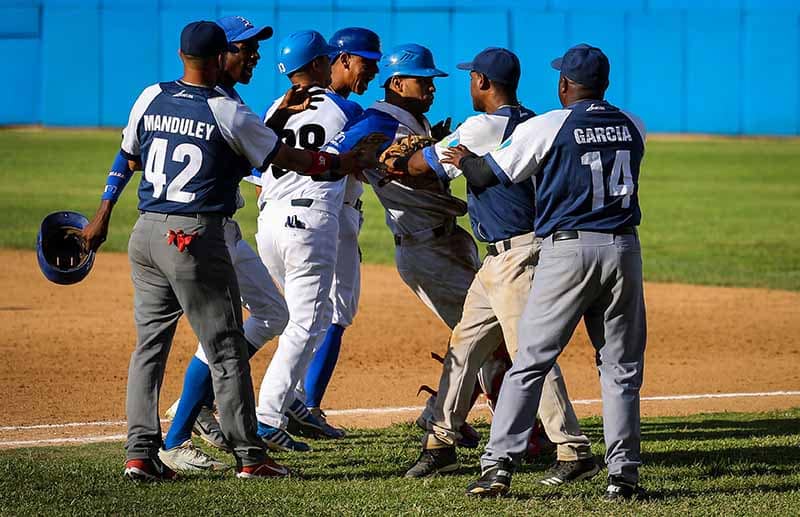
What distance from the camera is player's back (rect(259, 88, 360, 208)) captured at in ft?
19.7

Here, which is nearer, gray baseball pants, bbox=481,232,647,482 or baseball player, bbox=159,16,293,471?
gray baseball pants, bbox=481,232,647,482

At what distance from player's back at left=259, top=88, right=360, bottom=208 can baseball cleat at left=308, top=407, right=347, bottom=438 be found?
1.23 meters

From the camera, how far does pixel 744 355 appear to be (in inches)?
369

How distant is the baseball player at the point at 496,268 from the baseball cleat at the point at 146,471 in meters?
1.09

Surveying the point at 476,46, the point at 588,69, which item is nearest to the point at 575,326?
the point at 588,69

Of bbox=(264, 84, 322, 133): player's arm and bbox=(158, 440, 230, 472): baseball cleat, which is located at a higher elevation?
bbox=(264, 84, 322, 133): player's arm

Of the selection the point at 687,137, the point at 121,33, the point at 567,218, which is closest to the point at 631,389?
the point at 567,218

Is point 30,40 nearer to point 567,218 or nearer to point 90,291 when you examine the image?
point 90,291

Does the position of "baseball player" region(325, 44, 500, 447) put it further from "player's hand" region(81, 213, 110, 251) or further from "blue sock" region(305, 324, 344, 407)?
"player's hand" region(81, 213, 110, 251)

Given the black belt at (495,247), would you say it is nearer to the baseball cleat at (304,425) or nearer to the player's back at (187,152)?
the player's back at (187,152)

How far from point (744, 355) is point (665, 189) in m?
15.2

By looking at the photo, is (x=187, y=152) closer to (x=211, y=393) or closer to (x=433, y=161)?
(x=433, y=161)

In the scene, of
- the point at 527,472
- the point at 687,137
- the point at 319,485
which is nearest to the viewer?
the point at 319,485

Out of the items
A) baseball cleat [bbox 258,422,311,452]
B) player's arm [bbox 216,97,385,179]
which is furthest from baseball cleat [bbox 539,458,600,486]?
player's arm [bbox 216,97,385,179]
